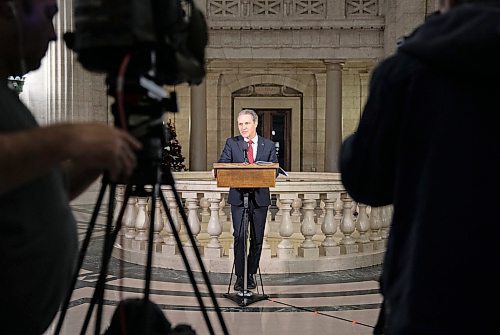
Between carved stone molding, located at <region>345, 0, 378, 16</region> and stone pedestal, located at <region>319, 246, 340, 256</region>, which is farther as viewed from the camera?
carved stone molding, located at <region>345, 0, 378, 16</region>

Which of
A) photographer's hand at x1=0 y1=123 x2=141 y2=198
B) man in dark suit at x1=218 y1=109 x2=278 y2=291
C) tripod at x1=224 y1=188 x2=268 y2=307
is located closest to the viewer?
photographer's hand at x1=0 y1=123 x2=141 y2=198

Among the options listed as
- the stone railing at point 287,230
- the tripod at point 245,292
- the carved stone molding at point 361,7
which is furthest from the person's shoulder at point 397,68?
the carved stone molding at point 361,7

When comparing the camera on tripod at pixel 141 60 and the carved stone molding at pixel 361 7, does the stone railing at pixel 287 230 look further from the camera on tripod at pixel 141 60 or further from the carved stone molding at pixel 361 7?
the carved stone molding at pixel 361 7

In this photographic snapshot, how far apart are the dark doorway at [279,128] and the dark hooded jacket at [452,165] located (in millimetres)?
19612

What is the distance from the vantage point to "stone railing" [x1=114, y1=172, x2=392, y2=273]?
22.3 feet

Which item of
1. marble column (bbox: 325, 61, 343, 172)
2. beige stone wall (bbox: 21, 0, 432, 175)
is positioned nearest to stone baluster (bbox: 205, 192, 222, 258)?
beige stone wall (bbox: 21, 0, 432, 175)

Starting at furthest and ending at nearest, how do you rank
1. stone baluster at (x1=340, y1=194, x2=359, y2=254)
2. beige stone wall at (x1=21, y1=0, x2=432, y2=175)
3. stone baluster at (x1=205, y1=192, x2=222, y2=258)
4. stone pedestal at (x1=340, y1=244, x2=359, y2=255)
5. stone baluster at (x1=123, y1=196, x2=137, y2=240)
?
1. beige stone wall at (x1=21, y1=0, x2=432, y2=175)
2. stone baluster at (x1=123, y1=196, x2=137, y2=240)
3. stone pedestal at (x1=340, y1=244, x2=359, y2=255)
4. stone baluster at (x1=340, y1=194, x2=359, y2=254)
5. stone baluster at (x1=205, y1=192, x2=222, y2=258)

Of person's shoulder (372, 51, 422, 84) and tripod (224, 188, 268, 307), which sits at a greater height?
person's shoulder (372, 51, 422, 84)

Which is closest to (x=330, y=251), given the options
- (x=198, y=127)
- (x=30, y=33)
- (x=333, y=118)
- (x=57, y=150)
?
(x=30, y=33)

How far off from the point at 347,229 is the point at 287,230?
34.2 inches

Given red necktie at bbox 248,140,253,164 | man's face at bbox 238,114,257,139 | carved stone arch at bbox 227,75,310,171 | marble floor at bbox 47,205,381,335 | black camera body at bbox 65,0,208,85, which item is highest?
carved stone arch at bbox 227,75,310,171

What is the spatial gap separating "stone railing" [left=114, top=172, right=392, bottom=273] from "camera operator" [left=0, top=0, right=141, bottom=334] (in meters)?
5.04

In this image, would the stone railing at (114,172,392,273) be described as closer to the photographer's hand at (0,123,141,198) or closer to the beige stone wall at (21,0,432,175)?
the beige stone wall at (21,0,432,175)

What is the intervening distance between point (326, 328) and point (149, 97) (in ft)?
11.6
